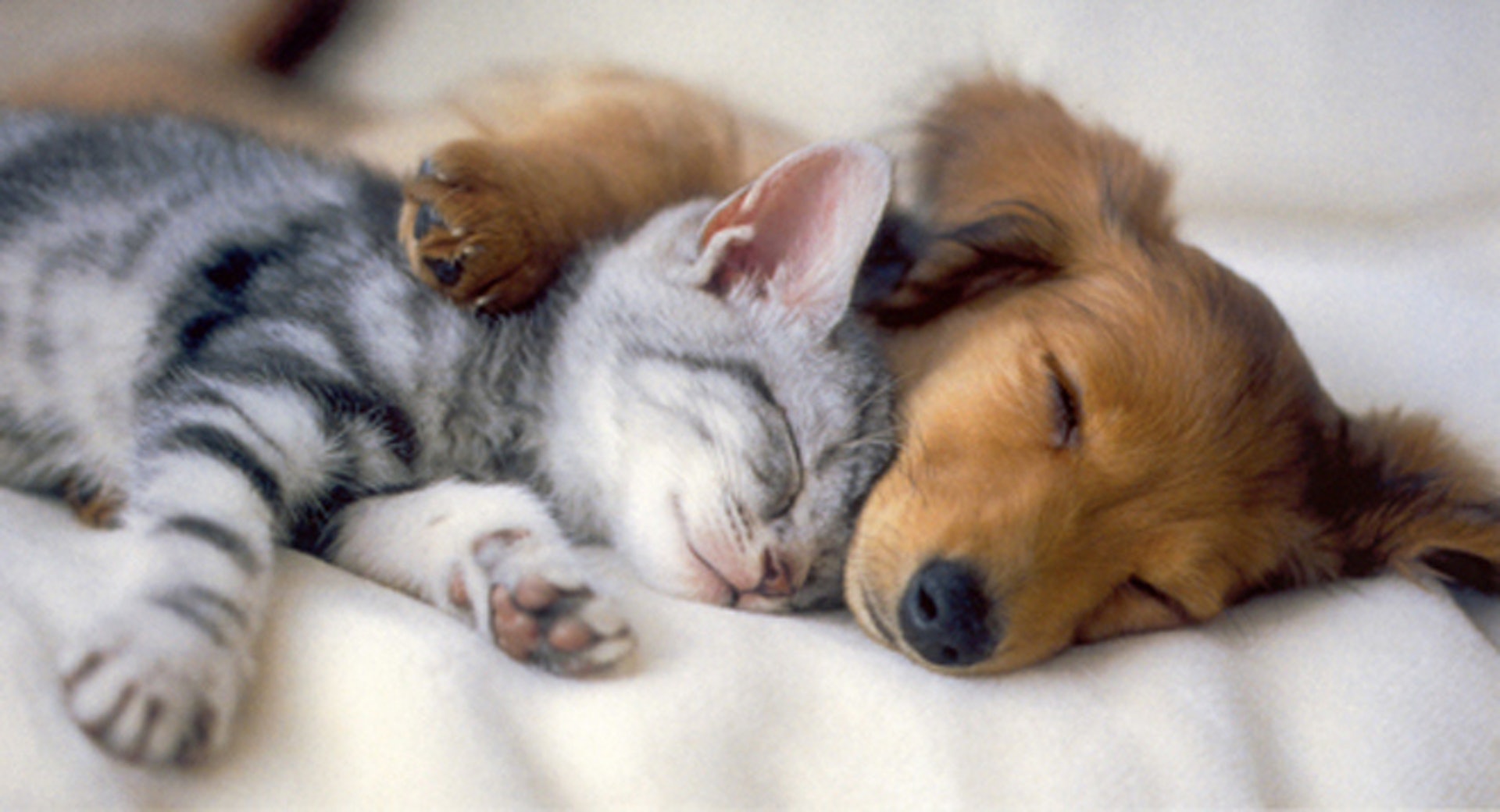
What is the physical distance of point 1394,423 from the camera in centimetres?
152

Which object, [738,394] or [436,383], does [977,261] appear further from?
[436,383]

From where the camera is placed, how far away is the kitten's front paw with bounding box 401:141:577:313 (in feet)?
4.31

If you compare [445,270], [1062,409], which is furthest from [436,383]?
[1062,409]

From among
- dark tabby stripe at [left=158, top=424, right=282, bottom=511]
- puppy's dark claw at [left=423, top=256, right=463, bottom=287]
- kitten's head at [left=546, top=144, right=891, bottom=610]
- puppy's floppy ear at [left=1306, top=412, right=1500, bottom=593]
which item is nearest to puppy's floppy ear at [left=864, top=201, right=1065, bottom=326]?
kitten's head at [left=546, top=144, right=891, bottom=610]

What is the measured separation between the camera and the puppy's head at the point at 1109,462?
1140mm

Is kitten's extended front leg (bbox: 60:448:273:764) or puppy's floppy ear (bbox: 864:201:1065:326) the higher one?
puppy's floppy ear (bbox: 864:201:1065:326)

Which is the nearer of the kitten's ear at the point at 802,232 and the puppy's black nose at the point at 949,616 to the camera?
the puppy's black nose at the point at 949,616

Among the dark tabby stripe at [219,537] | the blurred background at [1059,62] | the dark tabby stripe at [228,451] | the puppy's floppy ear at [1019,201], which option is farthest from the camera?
the blurred background at [1059,62]

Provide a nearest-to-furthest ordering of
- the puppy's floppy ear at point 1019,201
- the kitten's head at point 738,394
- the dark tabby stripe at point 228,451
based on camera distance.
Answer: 1. the dark tabby stripe at point 228,451
2. the kitten's head at point 738,394
3. the puppy's floppy ear at point 1019,201

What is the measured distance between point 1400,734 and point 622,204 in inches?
46.3

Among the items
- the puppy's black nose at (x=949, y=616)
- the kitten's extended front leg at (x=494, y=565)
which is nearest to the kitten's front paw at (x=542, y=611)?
the kitten's extended front leg at (x=494, y=565)

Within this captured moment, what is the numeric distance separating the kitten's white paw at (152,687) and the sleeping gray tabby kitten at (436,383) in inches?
6.3

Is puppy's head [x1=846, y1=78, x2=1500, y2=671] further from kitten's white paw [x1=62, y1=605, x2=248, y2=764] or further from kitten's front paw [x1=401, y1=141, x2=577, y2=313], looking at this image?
kitten's white paw [x1=62, y1=605, x2=248, y2=764]

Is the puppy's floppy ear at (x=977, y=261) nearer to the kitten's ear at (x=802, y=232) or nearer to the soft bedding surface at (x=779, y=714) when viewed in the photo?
the kitten's ear at (x=802, y=232)
